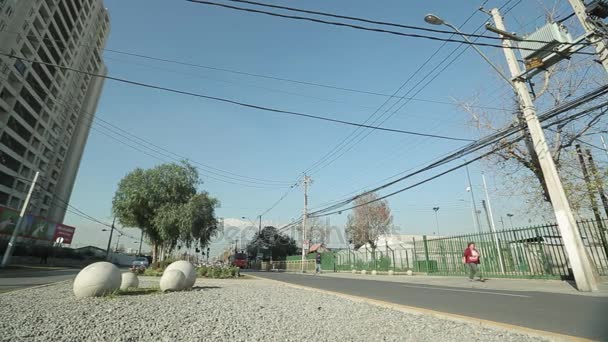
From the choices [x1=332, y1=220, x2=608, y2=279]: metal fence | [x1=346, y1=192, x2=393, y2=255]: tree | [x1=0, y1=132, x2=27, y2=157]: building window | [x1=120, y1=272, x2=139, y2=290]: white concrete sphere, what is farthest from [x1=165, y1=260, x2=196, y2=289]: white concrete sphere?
[x1=0, y1=132, x2=27, y2=157]: building window

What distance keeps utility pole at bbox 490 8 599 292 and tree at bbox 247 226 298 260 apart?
54507 millimetres

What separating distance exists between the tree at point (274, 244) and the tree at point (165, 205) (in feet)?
108

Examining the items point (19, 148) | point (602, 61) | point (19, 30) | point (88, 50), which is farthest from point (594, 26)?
point (88, 50)

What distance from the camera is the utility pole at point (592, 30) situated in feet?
31.0

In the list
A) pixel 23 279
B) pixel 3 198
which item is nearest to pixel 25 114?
pixel 3 198

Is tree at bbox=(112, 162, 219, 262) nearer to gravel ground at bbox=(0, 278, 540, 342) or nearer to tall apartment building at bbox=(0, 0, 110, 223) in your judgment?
gravel ground at bbox=(0, 278, 540, 342)

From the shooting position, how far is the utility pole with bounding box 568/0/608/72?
9.45 metres

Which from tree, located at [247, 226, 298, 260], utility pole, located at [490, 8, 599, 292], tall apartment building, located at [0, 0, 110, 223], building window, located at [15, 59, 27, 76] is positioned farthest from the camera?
tree, located at [247, 226, 298, 260]

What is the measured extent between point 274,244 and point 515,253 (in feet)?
173

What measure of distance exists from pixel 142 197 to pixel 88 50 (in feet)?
185

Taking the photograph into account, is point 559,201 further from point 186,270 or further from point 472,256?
point 186,270

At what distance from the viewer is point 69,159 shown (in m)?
65.8

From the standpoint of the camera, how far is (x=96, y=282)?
7.39 m

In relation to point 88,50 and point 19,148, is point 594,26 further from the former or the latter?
point 88,50
